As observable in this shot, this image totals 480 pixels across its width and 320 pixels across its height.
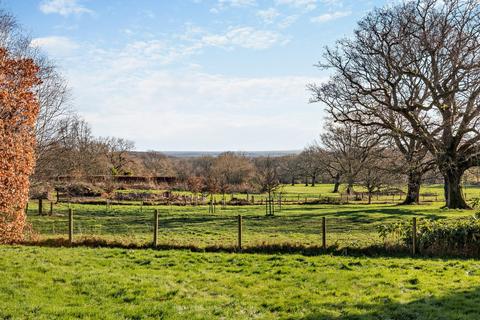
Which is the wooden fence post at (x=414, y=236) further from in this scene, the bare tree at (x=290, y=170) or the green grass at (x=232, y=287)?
the bare tree at (x=290, y=170)

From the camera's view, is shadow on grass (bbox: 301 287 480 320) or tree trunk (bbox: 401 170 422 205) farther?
tree trunk (bbox: 401 170 422 205)

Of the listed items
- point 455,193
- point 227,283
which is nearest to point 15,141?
point 227,283

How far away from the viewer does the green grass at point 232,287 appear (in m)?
7.94

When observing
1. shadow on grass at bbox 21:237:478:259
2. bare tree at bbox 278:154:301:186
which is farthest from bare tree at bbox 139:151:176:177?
shadow on grass at bbox 21:237:478:259

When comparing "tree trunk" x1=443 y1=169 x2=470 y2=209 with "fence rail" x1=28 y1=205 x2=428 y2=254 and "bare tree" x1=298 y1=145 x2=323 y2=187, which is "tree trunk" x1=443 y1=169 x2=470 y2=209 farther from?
"bare tree" x1=298 y1=145 x2=323 y2=187

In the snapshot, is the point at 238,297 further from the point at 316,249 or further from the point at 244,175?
the point at 244,175

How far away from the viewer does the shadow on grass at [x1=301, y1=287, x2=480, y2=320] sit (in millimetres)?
7816

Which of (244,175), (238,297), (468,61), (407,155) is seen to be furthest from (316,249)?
(244,175)

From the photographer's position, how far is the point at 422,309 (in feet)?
27.0

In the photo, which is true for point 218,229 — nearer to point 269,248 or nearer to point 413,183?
point 269,248

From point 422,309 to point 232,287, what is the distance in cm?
387

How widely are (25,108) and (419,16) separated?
75.6 feet

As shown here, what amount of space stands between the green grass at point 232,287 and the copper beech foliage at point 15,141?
2768 millimetres

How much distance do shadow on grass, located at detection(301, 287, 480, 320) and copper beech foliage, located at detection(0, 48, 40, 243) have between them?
12303 millimetres
